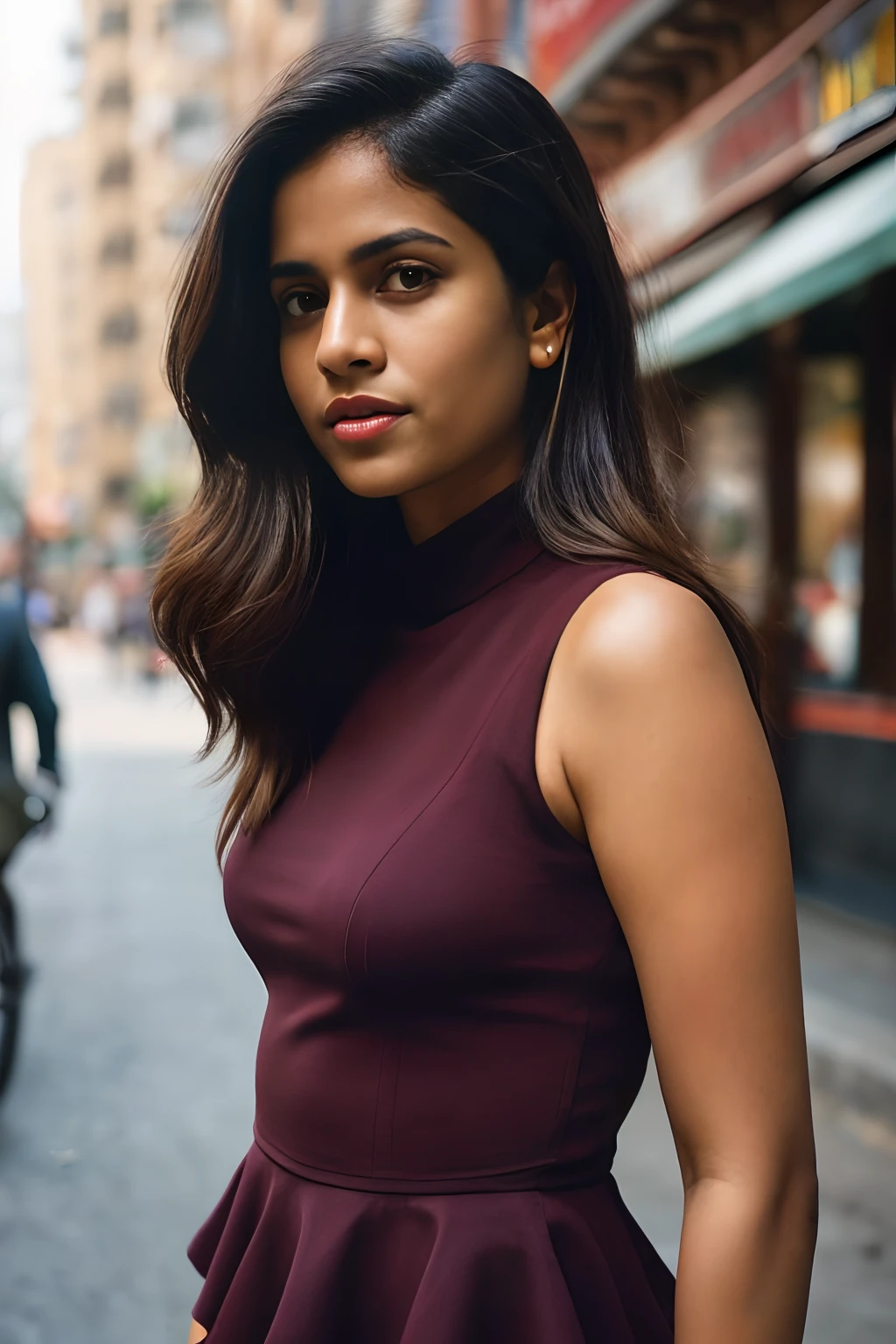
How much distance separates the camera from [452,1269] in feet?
3.89

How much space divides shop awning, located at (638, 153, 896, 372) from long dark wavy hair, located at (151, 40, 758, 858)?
3.80 m

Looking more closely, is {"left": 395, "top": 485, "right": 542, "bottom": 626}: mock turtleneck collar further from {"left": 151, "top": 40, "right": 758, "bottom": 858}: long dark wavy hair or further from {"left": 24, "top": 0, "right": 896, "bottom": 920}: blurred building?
{"left": 24, "top": 0, "right": 896, "bottom": 920}: blurred building

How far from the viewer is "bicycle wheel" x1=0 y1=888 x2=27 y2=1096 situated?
517 cm

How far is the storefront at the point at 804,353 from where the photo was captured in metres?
6.46

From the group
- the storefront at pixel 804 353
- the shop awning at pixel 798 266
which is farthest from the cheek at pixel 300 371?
the storefront at pixel 804 353

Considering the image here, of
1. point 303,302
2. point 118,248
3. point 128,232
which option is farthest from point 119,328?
point 303,302

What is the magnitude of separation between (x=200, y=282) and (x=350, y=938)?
0.69 metres

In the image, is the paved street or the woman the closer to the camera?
the woman

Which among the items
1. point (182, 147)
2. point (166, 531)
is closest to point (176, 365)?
point (166, 531)

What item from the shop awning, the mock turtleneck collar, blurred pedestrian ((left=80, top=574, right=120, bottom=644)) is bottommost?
blurred pedestrian ((left=80, top=574, right=120, bottom=644))

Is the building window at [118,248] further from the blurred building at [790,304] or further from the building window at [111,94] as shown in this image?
the blurred building at [790,304]

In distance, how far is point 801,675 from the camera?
8.30 m

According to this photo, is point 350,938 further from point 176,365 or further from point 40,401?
point 40,401

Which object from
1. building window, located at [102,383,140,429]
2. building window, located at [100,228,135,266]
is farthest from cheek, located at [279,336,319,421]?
building window, located at [100,228,135,266]
